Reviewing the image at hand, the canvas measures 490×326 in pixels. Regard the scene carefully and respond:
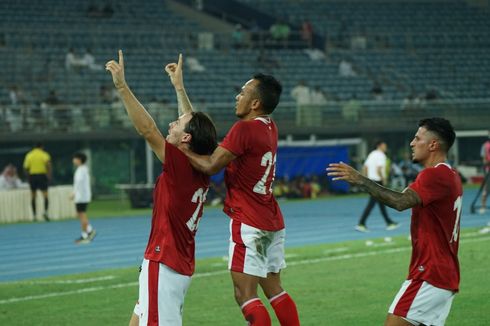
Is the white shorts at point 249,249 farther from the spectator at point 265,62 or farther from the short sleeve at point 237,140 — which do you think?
the spectator at point 265,62

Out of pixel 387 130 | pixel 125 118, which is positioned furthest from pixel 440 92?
pixel 125 118

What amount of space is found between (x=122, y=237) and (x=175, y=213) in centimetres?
1613

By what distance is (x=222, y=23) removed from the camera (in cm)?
4591

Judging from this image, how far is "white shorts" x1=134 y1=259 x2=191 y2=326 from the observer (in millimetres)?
7215

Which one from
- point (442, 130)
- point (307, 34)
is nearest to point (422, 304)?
point (442, 130)

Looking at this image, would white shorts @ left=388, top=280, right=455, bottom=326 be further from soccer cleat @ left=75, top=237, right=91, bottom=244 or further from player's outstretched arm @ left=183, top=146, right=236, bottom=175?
soccer cleat @ left=75, top=237, right=91, bottom=244

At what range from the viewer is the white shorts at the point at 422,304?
7469 millimetres

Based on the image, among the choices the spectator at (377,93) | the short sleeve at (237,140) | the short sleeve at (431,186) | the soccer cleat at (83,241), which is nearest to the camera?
the short sleeve at (431,186)

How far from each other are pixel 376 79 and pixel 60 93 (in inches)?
511

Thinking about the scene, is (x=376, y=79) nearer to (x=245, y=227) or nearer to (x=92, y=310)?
(x=92, y=310)

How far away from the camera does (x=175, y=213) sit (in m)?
7.37

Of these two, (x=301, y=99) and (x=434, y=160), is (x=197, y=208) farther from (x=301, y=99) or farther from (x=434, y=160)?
(x=301, y=99)

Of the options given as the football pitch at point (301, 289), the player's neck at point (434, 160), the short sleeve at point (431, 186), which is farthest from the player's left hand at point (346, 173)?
the football pitch at point (301, 289)

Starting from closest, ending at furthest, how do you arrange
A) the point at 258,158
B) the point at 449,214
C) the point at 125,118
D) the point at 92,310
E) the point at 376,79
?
the point at 449,214 → the point at 258,158 → the point at 92,310 → the point at 125,118 → the point at 376,79
